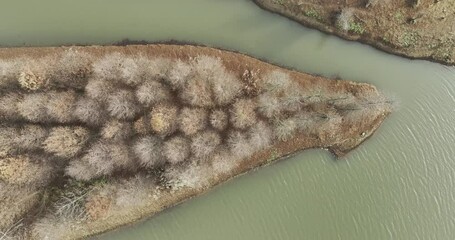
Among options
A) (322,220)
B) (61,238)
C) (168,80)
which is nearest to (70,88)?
(168,80)

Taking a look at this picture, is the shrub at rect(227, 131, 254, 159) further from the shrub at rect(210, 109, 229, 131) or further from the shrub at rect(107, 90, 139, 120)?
the shrub at rect(107, 90, 139, 120)

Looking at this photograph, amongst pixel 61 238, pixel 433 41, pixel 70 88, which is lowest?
pixel 61 238

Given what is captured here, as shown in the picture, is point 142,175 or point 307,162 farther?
point 307,162

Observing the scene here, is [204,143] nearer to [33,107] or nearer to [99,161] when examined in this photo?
[99,161]

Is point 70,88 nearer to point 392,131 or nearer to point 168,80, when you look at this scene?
point 168,80

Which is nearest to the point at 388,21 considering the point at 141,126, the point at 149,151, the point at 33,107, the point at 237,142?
the point at 237,142
